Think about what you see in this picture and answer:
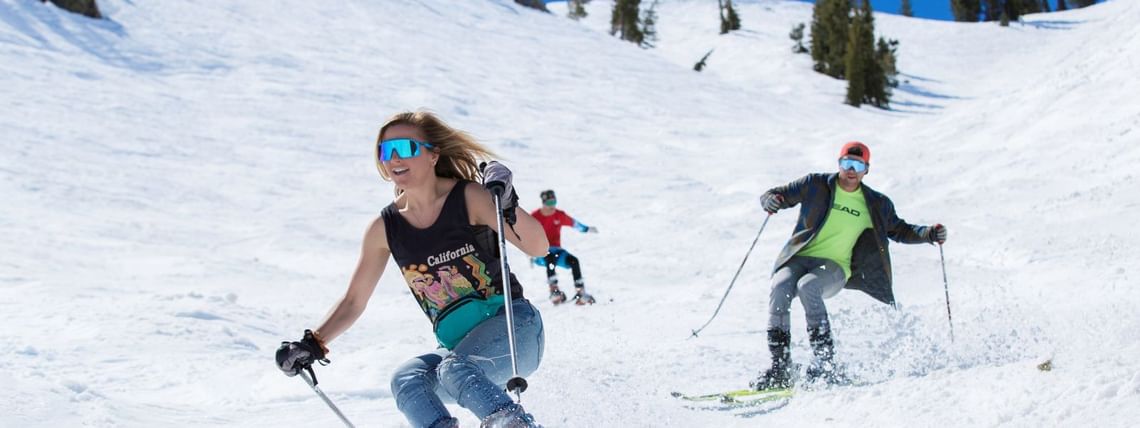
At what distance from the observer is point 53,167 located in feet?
52.0

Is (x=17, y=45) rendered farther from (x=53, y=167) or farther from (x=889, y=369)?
(x=889, y=369)

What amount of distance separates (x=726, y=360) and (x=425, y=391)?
3711 millimetres

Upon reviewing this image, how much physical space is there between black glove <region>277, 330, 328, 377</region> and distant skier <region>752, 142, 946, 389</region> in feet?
9.92

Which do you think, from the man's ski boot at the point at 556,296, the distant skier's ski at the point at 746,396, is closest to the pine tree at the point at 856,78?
the man's ski boot at the point at 556,296

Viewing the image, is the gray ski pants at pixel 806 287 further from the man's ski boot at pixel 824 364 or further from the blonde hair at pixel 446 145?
the blonde hair at pixel 446 145

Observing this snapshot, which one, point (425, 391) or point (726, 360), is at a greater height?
point (425, 391)

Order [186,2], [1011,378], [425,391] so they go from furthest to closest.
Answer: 1. [186,2]
2. [1011,378]
3. [425,391]

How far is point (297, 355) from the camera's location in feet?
10.4

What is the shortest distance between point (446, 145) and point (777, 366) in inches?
110

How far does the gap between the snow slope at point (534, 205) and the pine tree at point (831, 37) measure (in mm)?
13809

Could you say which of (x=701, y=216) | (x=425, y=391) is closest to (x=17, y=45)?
(x=701, y=216)

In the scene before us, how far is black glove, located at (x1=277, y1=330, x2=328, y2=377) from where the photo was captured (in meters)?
3.15

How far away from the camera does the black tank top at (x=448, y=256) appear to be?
328cm

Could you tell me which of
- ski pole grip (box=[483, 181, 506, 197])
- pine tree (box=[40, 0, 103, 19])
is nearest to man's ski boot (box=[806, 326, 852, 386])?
ski pole grip (box=[483, 181, 506, 197])
